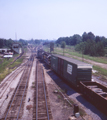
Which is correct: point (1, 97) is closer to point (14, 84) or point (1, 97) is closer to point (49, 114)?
point (14, 84)

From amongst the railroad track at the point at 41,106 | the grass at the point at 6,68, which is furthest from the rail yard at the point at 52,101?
the grass at the point at 6,68

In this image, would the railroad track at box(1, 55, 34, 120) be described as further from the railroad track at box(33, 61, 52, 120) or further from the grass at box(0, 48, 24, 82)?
the grass at box(0, 48, 24, 82)

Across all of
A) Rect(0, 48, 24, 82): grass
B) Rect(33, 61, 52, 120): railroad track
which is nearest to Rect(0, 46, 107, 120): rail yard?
Rect(33, 61, 52, 120): railroad track

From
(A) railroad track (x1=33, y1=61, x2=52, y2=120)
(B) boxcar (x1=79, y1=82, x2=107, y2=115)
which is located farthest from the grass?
(B) boxcar (x1=79, y1=82, x2=107, y2=115)

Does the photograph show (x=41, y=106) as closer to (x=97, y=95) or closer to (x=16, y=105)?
(x=16, y=105)

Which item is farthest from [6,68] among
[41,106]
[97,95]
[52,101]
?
[97,95]

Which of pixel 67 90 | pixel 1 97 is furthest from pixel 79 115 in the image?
pixel 1 97

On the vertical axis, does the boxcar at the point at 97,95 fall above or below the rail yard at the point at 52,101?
above

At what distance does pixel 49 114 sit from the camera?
11.8 metres

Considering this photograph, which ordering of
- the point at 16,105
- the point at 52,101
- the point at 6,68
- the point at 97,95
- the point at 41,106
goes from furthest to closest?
the point at 6,68, the point at 52,101, the point at 16,105, the point at 41,106, the point at 97,95

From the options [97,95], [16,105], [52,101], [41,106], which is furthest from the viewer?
[52,101]

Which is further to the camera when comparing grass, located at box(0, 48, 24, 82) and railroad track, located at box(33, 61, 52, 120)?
grass, located at box(0, 48, 24, 82)

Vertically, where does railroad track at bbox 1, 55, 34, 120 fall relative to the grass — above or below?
below

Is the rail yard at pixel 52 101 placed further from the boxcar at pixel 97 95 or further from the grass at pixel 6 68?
the grass at pixel 6 68
